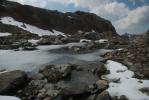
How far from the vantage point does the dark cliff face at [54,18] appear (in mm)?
71562

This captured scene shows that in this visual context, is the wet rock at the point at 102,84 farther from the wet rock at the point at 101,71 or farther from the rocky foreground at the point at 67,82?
the wet rock at the point at 101,71

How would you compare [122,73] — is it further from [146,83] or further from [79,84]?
[79,84]

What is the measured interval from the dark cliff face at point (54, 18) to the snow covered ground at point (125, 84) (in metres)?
50.3

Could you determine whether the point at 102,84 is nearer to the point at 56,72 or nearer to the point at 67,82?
the point at 67,82

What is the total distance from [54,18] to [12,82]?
69.6 metres

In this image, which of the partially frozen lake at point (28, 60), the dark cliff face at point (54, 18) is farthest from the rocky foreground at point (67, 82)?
the dark cliff face at point (54, 18)

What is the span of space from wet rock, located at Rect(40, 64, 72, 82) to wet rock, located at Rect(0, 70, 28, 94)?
5.34 ft

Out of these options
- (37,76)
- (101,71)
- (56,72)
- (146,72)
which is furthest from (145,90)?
(37,76)

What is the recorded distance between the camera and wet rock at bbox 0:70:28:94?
1698 centimetres

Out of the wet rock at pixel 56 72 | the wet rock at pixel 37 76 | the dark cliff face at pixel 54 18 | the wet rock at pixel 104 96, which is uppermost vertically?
the dark cliff face at pixel 54 18

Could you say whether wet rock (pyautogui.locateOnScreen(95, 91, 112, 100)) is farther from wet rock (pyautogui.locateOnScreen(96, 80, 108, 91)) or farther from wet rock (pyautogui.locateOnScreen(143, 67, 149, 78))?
wet rock (pyautogui.locateOnScreen(143, 67, 149, 78))

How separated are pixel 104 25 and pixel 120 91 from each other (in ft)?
302

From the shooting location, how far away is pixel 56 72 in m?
19.0

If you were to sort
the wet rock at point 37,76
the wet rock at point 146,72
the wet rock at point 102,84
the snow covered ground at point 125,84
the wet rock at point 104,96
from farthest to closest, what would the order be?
the wet rock at point 37,76
the wet rock at point 146,72
the wet rock at point 102,84
the snow covered ground at point 125,84
the wet rock at point 104,96
